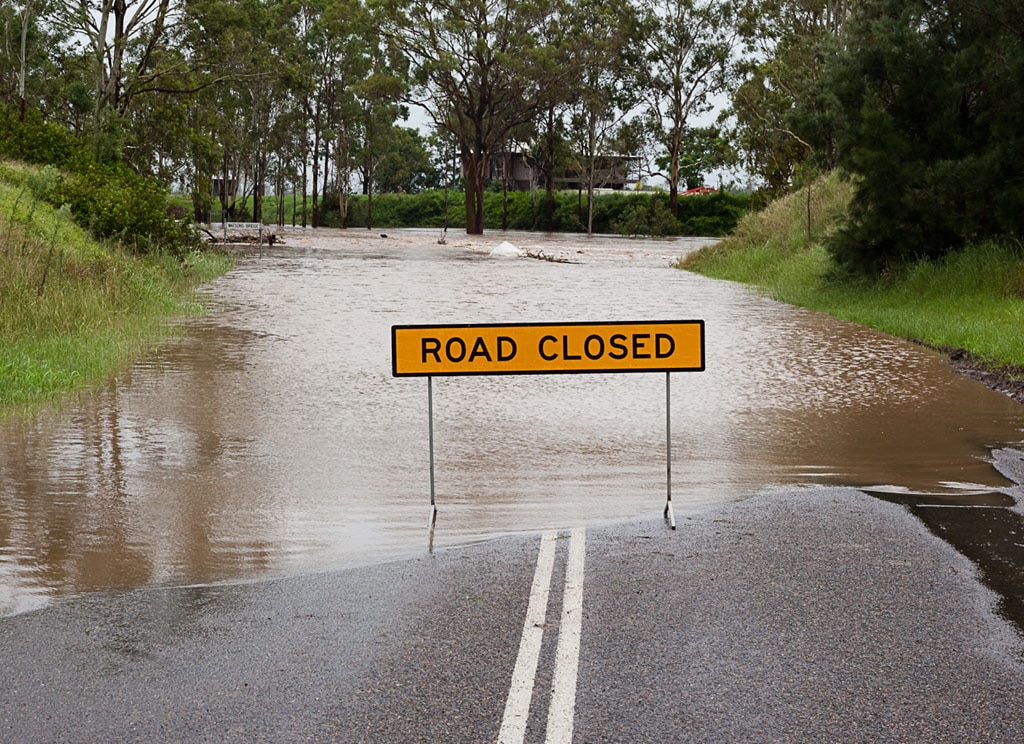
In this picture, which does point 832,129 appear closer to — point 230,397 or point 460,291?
point 460,291

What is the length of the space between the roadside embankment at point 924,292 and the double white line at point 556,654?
306 inches

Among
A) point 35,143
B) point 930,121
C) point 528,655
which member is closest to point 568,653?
point 528,655

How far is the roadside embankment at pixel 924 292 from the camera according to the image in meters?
16.0

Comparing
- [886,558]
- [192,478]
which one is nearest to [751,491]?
[886,558]

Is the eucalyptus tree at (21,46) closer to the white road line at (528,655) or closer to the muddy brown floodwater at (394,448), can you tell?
the muddy brown floodwater at (394,448)

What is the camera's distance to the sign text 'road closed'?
8.62m

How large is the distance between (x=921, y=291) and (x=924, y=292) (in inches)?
5.0

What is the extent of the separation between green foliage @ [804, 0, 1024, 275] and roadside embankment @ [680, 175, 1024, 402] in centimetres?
60

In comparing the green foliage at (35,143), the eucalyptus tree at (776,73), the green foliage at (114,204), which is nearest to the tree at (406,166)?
the eucalyptus tree at (776,73)

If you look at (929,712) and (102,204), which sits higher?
(102,204)

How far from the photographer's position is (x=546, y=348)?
865 centimetres

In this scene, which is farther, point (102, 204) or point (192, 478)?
point (102, 204)

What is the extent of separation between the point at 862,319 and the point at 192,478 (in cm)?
1410

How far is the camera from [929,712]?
515 centimetres
